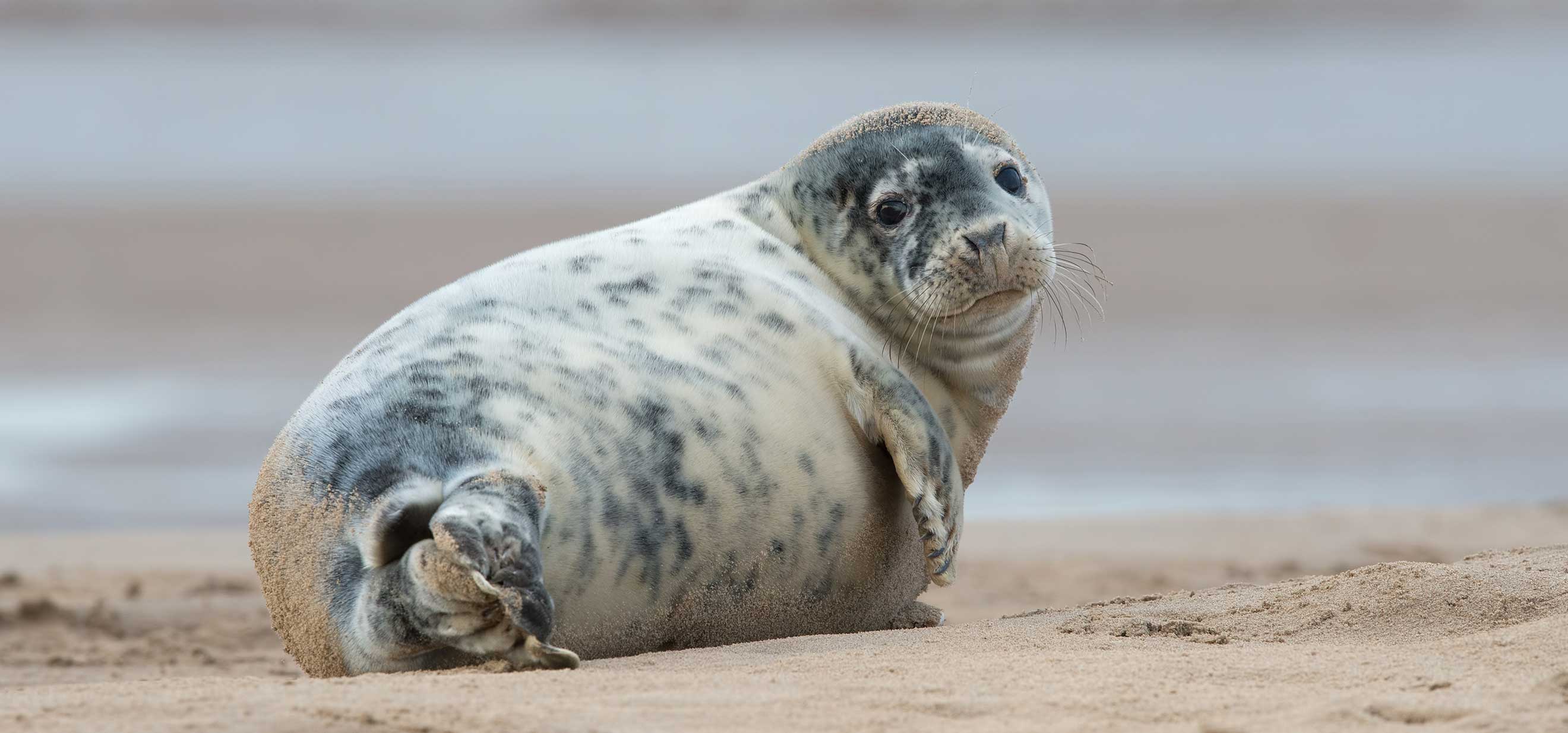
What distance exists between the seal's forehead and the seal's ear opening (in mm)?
1783

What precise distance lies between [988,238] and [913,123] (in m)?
0.55

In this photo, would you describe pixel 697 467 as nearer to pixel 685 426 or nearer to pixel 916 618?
pixel 685 426

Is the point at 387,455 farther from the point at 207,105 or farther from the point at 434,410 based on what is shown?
the point at 207,105

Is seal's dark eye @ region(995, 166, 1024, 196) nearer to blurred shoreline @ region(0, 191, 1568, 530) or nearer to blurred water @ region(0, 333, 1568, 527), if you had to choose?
blurred shoreline @ region(0, 191, 1568, 530)

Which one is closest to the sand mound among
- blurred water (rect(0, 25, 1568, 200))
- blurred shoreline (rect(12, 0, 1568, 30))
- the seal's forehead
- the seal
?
the seal

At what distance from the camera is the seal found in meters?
3.01

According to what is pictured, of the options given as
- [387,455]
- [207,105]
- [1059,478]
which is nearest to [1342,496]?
[1059,478]

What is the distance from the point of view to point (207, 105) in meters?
18.0

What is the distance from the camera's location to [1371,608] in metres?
3.51

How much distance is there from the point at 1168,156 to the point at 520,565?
548 inches

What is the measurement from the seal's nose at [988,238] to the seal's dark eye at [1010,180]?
0.36 m

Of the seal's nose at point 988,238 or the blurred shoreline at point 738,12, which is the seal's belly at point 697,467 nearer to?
the seal's nose at point 988,238

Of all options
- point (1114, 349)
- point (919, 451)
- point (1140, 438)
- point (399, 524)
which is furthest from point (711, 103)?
point (399, 524)

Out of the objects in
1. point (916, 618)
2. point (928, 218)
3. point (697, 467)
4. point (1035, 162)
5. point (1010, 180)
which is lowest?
point (916, 618)
